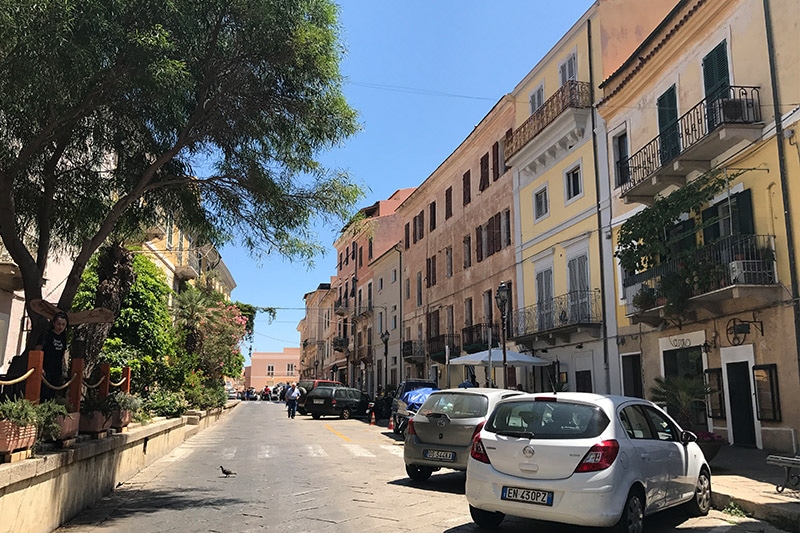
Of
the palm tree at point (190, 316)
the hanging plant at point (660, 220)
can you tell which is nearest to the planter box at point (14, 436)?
the hanging plant at point (660, 220)

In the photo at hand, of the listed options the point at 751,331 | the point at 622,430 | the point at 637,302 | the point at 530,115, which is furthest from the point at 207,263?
the point at 622,430

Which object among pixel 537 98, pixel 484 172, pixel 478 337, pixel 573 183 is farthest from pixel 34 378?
pixel 484 172

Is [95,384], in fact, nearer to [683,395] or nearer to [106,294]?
[106,294]

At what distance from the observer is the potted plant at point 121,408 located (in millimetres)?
10555

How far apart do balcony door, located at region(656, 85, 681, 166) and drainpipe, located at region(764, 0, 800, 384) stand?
107 inches

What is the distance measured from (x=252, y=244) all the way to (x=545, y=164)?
16.3 metres

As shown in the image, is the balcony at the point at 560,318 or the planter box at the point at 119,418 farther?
the balcony at the point at 560,318

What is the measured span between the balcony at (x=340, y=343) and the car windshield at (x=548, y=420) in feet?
178

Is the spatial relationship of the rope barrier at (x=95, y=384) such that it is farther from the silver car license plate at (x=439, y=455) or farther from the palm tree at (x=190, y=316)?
the palm tree at (x=190, y=316)

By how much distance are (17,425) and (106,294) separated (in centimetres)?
429

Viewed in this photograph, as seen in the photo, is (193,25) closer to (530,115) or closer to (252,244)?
(252,244)

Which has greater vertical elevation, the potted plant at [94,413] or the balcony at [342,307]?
the balcony at [342,307]

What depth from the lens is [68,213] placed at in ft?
36.8

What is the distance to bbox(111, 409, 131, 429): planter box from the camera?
419 inches
